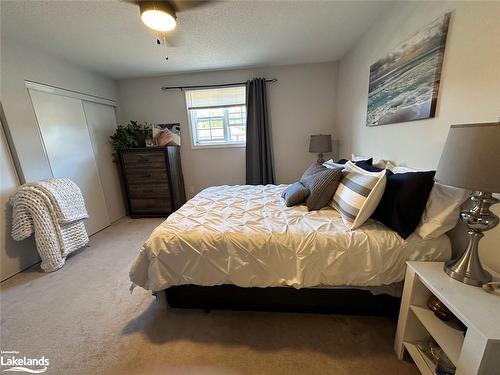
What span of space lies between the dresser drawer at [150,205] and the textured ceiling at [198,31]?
80.3 inches

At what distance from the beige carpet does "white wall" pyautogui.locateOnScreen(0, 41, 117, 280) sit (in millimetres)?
541

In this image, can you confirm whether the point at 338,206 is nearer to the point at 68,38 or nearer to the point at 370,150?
the point at 370,150

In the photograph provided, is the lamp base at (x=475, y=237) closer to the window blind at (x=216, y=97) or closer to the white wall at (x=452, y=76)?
the white wall at (x=452, y=76)

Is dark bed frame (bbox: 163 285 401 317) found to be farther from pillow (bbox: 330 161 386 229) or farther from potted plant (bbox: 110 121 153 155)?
potted plant (bbox: 110 121 153 155)

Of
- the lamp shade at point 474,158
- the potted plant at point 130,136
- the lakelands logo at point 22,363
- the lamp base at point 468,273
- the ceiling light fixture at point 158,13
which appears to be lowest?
the lakelands logo at point 22,363

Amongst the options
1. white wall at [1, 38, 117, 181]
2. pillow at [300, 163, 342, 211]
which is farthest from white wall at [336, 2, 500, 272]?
white wall at [1, 38, 117, 181]

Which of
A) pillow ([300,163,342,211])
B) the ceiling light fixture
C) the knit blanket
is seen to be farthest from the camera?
the knit blanket

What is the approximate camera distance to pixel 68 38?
7.17 feet

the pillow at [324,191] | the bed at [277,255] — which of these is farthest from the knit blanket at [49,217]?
the pillow at [324,191]

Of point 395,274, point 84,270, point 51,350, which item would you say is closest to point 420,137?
point 395,274

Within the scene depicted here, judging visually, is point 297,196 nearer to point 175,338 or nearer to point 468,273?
point 468,273

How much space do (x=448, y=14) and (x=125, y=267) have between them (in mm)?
3319

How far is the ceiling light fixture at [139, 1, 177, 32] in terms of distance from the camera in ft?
5.38

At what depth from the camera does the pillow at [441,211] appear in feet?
3.74
